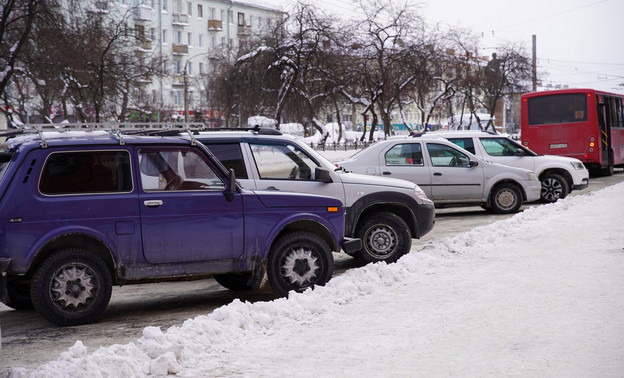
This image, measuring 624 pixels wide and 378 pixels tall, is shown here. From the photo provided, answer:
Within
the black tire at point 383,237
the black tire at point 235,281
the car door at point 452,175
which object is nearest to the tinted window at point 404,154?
the car door at point 452,175

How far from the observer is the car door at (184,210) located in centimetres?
792

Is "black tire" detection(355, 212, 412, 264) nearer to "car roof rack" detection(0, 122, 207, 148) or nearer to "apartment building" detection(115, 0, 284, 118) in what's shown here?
"car roof rack" detection(0, 122, 207, 148)


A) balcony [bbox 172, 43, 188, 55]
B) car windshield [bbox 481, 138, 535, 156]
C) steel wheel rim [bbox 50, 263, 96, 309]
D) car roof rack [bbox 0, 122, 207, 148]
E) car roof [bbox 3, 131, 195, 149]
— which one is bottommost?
steel wheel rim [bbox 50, 263, 96, 309]

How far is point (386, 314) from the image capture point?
24.2ft

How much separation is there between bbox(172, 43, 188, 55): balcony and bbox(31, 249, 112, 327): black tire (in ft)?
259

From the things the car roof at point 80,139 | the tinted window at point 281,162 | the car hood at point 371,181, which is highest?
the car roof at point 80,139

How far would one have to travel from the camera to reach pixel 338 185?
10805 mm

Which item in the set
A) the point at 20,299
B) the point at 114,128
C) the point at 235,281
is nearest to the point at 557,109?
the point at 235,281

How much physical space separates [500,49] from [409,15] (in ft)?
88.4

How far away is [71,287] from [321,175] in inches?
144

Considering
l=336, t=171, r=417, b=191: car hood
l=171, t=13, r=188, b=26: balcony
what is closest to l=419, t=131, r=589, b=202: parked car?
l=336, t=171, r=417, b=191: car hood

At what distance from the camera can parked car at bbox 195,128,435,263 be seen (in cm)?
1043

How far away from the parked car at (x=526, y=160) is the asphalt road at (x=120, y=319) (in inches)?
320

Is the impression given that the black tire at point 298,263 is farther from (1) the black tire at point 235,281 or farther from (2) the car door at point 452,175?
(2) the car door at point 452,175
